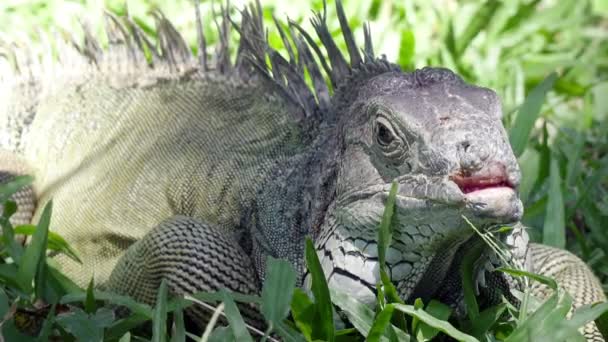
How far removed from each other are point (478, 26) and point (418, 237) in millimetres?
3528

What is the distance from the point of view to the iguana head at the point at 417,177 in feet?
7.96

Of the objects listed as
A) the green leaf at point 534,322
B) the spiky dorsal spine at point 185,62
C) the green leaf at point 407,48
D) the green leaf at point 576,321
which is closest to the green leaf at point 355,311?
the green leaf at point 534,322

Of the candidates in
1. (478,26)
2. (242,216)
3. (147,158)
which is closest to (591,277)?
(242,216)

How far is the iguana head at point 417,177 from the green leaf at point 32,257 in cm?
96

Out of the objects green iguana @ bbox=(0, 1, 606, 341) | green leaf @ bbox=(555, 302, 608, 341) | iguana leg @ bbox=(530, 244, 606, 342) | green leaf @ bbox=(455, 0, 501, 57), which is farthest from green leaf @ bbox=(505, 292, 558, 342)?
green leaf @ bbox=(455, 0, 501, 57)

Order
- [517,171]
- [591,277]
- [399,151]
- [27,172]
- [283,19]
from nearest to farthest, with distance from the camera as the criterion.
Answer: [517,171] < [399,151] < [591,277] < [27,172] < [283,19]

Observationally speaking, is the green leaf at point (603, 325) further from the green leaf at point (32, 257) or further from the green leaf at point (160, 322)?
the green leaf at point (32, 257)

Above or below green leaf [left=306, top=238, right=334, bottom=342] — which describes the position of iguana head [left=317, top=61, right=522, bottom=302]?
above

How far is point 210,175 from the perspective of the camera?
3727 mm

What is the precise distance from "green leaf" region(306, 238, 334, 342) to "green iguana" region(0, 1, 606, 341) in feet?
0.21

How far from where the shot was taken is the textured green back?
3678 millimetres

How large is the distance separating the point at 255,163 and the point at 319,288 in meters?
1.06

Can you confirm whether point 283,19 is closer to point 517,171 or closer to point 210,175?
point 210,175

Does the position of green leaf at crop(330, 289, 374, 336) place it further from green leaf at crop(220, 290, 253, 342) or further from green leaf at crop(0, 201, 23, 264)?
green leaf at crop(0, 201, 23, 264)
